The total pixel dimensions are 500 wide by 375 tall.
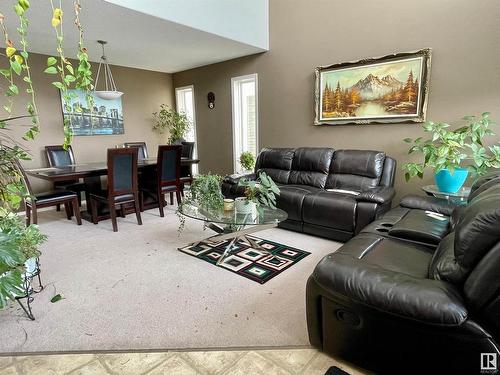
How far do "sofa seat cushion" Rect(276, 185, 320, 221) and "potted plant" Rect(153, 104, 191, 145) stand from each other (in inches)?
135

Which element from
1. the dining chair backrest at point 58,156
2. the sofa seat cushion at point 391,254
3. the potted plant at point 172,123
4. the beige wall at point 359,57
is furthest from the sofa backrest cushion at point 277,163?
the dining chair backrest at point 58,156

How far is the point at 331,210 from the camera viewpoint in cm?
309

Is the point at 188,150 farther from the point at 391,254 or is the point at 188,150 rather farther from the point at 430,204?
the point at 391,254

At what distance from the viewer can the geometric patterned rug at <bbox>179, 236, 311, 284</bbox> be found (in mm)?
2500

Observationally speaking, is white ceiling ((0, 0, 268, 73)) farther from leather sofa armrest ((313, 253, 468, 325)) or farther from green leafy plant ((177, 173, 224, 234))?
leather sofa armrest ((313, 253, 468, 325))

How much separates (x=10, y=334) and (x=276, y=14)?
15.8 feet

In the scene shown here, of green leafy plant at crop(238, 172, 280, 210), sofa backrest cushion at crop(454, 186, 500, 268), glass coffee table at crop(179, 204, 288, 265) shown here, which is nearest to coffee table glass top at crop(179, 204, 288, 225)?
glass coffee table at crop(179, 204, 288, 265)

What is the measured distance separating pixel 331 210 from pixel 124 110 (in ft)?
15.1

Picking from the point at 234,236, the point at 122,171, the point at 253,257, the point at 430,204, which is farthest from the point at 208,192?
the point at 430,204

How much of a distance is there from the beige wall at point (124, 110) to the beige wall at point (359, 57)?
124 centimetres

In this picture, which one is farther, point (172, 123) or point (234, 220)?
point (172, 123)

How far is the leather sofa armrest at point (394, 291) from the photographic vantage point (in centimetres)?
116

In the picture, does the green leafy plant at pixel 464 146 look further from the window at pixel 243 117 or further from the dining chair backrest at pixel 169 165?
the dining chair backrest at pixel 169 165

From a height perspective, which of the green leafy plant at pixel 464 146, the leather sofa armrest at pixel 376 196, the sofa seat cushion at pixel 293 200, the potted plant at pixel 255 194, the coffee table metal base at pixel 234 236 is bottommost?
the coffee table metal base at pixel 234 236
